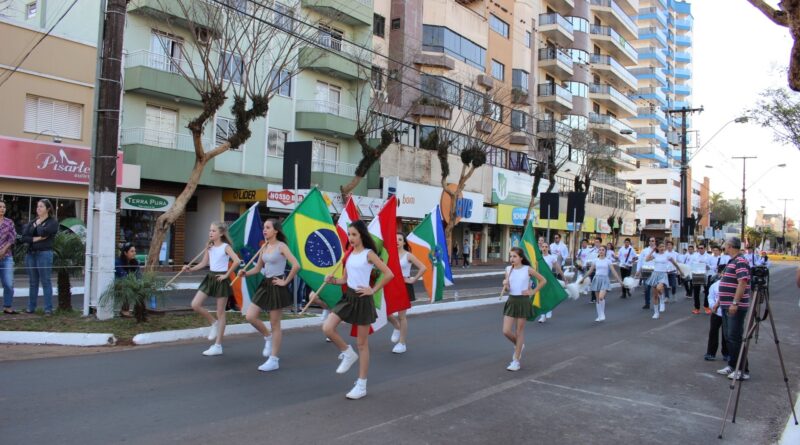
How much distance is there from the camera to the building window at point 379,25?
34594 mm

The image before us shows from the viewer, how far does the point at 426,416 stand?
19.6 feet

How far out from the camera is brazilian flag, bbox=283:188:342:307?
969 cm

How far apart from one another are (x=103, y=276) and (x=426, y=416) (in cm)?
665

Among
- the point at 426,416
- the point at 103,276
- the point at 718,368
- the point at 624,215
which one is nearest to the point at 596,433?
the point at 426,416

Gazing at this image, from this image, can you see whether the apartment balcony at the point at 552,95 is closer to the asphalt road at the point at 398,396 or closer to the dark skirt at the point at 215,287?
the asphalt road at the point at 398,396

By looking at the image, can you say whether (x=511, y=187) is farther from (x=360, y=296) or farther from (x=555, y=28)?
(x=360, y=296)

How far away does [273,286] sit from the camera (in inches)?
311

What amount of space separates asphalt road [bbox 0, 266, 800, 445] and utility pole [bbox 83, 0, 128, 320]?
220 cm

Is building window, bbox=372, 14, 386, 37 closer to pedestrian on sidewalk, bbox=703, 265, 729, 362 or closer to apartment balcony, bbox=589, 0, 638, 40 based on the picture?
pedestrian on sidewalk, bbox=703, 265, 729, 362

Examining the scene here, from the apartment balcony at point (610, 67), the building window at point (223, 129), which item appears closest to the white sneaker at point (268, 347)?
the building window at point (223, 129)

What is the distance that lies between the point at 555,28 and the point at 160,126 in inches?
1438

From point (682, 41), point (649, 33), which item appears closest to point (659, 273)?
point (649, 33)

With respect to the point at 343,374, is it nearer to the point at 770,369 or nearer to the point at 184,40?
the point at 770,369

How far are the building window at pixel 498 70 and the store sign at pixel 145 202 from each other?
26143 mm
